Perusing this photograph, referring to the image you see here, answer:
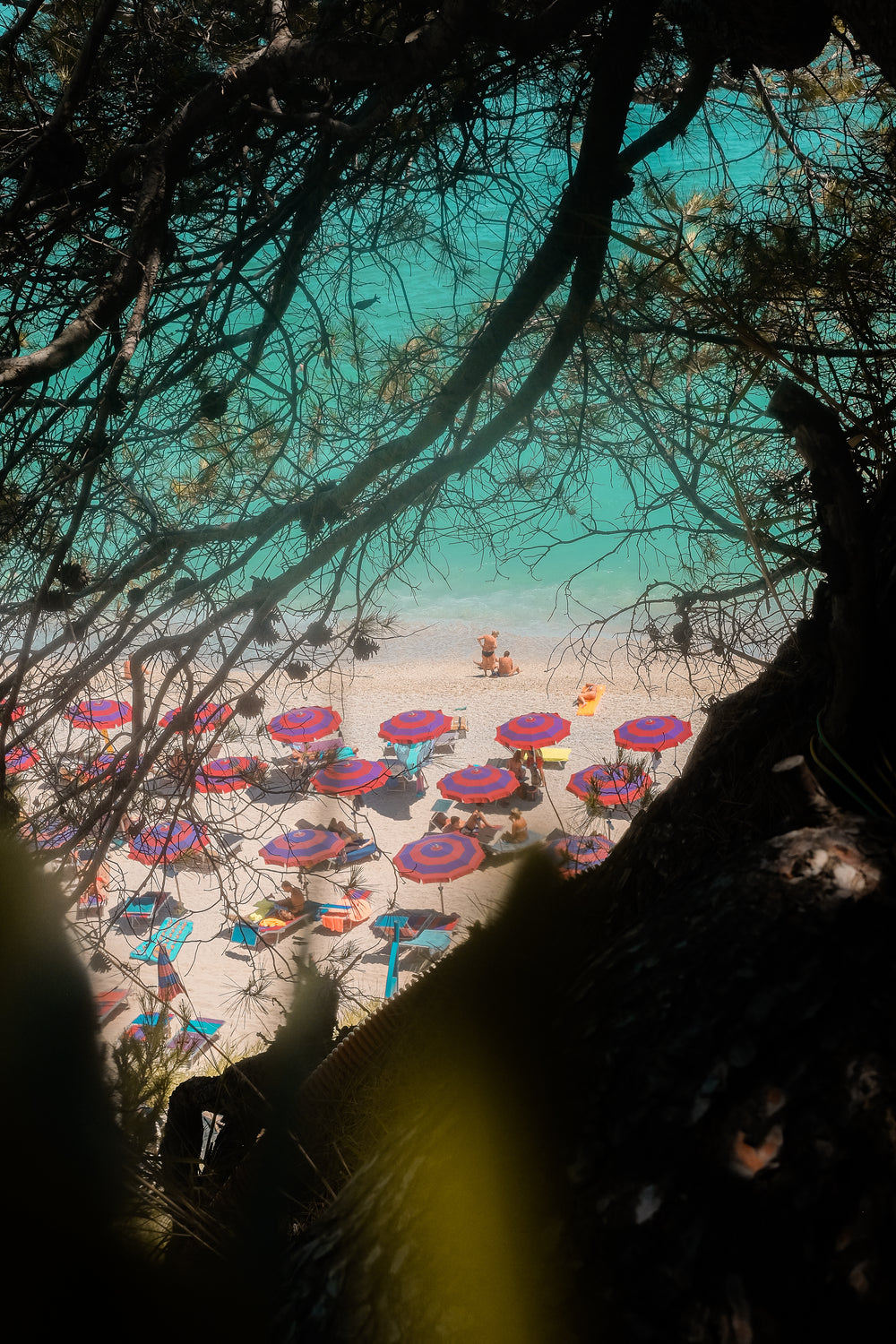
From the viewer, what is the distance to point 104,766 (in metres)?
1.21

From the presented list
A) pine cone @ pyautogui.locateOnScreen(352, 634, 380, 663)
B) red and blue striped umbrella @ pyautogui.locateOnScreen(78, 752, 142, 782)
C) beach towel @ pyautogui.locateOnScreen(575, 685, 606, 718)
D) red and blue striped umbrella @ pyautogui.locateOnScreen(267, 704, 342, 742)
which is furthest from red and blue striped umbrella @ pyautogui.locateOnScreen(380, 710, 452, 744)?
pine cone @ pyautogui.locateOnScreen(352, 634, 380, 663)

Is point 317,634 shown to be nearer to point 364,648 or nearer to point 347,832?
point 364,648

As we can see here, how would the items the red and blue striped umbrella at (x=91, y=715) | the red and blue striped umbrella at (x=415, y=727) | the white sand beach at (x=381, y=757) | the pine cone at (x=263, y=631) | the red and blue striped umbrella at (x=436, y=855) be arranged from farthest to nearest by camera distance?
the red and blue striped umbrella at (x=415, y=727), the red and blue striped umbrella at (x=436, y=855), the white sand beach at (x=381, y=757), the red and blue striped umbrella at (x=91, y=715), the pine cone at (x=263, y=631)

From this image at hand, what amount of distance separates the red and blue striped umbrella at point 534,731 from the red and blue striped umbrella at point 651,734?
520 mm

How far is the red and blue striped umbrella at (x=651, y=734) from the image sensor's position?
3.58 m

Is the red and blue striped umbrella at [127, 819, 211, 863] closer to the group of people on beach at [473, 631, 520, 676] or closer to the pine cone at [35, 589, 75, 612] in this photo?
the pine cone at [35, 589, 75, 612]

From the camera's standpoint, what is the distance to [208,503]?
136 cm

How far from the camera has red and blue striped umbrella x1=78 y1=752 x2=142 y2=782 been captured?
107cm

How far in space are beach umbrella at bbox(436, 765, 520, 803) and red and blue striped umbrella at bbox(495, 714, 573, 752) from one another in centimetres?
19

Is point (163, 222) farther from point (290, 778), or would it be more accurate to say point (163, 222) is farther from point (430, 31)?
point (290, 778)

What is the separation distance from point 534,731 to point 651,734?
3.28 feet

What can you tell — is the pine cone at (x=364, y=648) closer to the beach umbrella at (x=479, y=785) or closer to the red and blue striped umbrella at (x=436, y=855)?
the red and blue striped umbrella at (x=436, y=855)

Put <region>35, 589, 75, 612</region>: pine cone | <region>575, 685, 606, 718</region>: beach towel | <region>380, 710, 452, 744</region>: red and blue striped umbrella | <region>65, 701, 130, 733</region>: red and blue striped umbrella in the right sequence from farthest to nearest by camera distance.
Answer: <region>575, 685, 606, 718</region>: beach towel, <region>380, 710, 452, 744</region>: red and blue striped umbrella, <region>65, 701, 130, 733</region>: red and blue striped umbrella, <region>35, 589, 75, 612</region>: pine cone

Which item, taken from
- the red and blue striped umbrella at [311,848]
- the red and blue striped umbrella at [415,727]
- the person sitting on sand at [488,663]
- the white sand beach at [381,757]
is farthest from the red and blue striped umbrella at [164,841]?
the person sitting on sand at [488,663]
